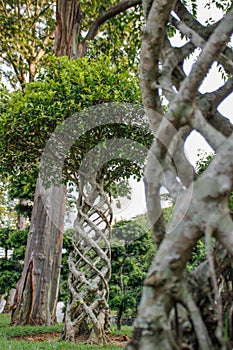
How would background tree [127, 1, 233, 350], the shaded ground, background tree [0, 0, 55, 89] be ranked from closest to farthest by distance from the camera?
1. background tree [127, 1, 233, 350]
2. the shaded ground
3. background tree [0, 0, 55, 89]

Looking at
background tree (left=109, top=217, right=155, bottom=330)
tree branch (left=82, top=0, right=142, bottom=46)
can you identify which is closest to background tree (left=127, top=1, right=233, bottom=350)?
tree branch (left=82, top=0, right=142, bottom=46)

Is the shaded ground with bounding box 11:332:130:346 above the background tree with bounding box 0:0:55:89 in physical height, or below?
below

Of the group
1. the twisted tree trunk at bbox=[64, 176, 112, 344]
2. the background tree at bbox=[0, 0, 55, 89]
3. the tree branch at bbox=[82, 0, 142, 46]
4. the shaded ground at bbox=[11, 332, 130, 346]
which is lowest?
the shaded ground at bbox=[11, 332, 130, 346]

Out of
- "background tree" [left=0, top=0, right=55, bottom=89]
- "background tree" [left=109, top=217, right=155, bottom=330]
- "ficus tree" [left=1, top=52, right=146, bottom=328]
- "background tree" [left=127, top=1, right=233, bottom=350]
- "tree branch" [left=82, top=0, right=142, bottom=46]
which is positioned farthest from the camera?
"background tree" [left=0, top=0, right=55, bottom=89]

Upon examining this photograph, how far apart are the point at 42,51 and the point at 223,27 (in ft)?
38.8

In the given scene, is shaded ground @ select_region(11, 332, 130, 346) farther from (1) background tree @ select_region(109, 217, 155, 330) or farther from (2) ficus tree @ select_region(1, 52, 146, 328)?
(2) ficus tree @ select_region(1, 52, 146, 328)

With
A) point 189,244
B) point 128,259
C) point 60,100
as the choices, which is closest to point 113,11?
point 60,100

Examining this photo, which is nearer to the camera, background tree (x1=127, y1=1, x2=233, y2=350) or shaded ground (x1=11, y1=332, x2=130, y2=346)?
background tree (x1=127, y1=1, x2=233, y2=350)

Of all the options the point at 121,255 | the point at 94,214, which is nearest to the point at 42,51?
the point at 121,255

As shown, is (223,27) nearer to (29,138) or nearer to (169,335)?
(169,335)

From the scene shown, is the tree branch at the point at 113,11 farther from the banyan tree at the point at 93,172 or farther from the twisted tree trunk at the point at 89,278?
the twisted tree trunk at the point at 89,278

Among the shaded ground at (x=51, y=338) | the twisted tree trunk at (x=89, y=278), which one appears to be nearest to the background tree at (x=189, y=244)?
the twisted tree trunk at (x=89, y=278)

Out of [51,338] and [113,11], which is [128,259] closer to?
[51,338]

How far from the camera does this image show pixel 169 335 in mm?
1468
